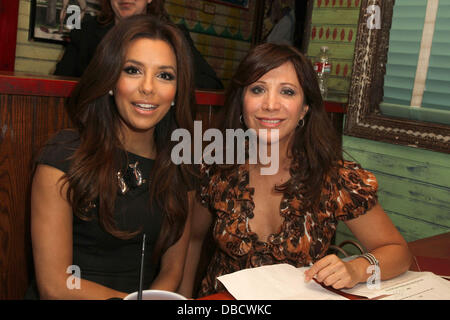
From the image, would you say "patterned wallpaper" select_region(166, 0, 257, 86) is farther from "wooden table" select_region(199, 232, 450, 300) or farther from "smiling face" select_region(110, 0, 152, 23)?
"wooden table" select_region(199, 232, 450, 300)

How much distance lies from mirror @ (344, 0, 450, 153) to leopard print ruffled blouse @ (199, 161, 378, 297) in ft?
3.27

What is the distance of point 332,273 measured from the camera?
4.12 feet

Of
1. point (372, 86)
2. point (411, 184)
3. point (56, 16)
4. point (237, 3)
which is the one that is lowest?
point (411, 184)

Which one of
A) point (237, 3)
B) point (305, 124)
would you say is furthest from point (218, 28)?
point (305, 124)

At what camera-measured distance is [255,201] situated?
181cm

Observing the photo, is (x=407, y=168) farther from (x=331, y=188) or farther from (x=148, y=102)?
(x=148, y=102)

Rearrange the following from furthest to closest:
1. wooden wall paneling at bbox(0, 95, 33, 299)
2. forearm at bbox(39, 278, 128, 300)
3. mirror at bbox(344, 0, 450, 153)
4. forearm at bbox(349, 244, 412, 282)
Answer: mirror at bbox(344, 0, 450, 153) → wooden wall paneling at bbox(0, 95, 33, 299) → forearm at bbox(39, 278, 128, 300) → forearm at bbox(349, 244, 412, 282)

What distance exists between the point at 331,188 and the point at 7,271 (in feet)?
4.25

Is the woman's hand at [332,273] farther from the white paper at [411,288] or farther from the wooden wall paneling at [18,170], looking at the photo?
the wooden wall paneling at [18,170]

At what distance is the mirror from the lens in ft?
8.80

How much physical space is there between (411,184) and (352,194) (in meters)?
1.14

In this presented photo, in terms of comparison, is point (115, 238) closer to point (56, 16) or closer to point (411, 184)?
point (411, 184)

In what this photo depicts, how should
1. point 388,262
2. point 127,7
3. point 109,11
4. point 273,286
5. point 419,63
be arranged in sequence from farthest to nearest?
point 419,63
point 109,11
point 127,7
point 388,262
point 273,286

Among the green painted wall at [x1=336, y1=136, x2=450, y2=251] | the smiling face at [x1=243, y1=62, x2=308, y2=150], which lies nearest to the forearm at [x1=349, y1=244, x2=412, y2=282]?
the smiling face at [x1=243, y1=62, x2=308, y2=150]
